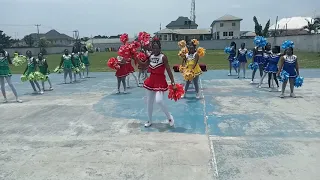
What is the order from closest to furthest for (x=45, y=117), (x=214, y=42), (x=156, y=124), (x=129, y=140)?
1. (x=129, y=140)
2. (x=156, y=124)
3. (x=45, y=117)
4. (x=214, y=42)

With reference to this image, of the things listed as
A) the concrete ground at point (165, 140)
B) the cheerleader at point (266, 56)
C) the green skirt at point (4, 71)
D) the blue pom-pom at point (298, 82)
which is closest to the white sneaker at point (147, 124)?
the concrete ground at point (165, 140)

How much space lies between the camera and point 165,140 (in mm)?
6102

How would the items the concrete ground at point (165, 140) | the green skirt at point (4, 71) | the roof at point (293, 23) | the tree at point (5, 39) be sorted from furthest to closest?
the roof at point (293, 23), the tree at point (5, 39), the green skirt at point (4, 71), the concrete ground at point (165, 140)

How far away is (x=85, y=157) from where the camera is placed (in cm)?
529

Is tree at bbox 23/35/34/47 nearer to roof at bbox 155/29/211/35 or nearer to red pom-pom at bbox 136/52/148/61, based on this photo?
roof at bbox 155/29/211/35

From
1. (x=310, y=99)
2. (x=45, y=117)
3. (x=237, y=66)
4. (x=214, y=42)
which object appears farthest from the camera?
(x=214, y=42)

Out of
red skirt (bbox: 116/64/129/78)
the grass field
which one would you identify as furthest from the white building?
red skirt (bbox: 116/64/129/78)

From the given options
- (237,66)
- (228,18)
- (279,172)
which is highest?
(228,18)

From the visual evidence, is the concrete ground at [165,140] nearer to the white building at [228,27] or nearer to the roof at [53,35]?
the white building at [228,27]

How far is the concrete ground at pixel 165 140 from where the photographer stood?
4.68 meters

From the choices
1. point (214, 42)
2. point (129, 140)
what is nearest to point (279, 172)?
point (129, 140)

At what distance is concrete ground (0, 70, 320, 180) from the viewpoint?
4.68m

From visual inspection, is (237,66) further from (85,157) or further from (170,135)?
(85,157)

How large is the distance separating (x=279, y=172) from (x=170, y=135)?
2449 mm
